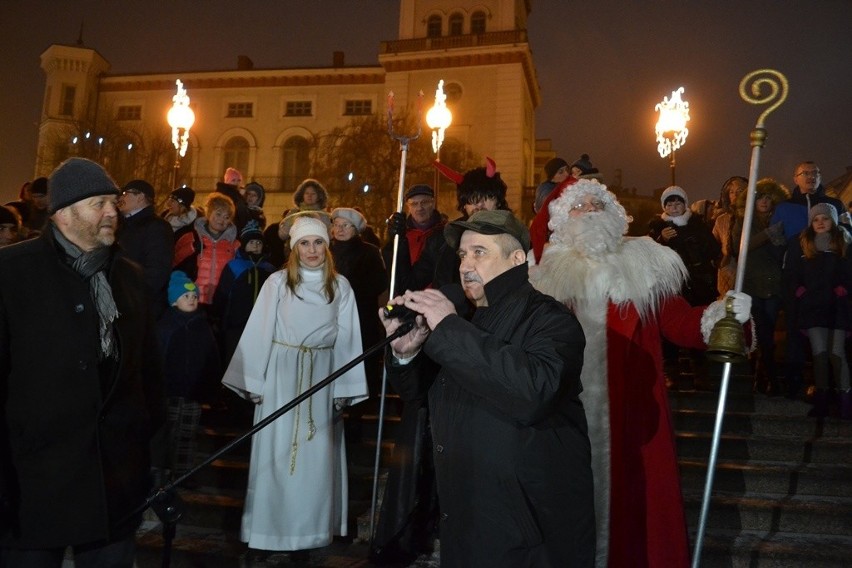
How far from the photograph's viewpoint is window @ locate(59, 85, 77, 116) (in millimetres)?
47375

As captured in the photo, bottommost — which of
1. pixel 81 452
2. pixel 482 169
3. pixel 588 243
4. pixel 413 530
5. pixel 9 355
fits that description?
pixel 413 530

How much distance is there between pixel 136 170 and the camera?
2867 centimetres

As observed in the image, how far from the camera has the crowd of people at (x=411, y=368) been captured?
7.72 feet

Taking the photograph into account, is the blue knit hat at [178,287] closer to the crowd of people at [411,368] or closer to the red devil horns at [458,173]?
the crowd of people at [411,368]

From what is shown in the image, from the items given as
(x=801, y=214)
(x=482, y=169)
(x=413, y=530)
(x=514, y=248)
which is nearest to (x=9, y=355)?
(x=514, y=248)

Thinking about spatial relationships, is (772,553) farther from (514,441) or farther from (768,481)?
(514,441)

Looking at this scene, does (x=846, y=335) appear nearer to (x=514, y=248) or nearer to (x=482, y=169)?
(x=482, y=169)

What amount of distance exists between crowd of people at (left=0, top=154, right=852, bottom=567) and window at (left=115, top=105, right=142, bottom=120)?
149 ft

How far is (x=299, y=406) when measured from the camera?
4.73 m

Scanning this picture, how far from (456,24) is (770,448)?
4025 centimetres

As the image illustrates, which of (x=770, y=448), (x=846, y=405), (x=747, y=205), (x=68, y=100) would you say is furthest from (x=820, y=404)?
(x=68, y=100)

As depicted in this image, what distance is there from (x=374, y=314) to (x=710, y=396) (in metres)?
3.41

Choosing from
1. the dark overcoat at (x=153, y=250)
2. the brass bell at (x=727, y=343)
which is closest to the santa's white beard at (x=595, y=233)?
the brass bell at (x=727, y=343)

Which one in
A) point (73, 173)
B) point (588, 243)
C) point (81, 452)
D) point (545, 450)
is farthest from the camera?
point (588, 243)
